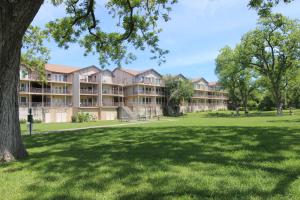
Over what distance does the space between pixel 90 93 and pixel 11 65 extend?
164 feet

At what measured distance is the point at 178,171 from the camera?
544 centimetres

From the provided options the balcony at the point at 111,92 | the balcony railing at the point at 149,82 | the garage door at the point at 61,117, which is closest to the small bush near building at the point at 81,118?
the garage door at the point at 61,117

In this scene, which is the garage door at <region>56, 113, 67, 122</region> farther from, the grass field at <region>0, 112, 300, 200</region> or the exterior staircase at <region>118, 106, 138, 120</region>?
the grass field at <region>0, 112, 300, 200</region>

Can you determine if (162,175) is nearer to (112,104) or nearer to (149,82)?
(112,104)

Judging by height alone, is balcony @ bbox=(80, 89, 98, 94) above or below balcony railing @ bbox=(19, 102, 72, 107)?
above

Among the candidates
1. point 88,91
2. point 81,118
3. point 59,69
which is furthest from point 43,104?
point 88,91

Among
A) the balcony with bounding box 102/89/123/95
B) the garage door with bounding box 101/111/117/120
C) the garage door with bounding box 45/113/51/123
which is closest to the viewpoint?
the garage door with bounding box 45/113/51/123

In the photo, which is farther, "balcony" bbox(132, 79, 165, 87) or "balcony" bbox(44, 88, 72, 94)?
"balcony" bbox(132, 79, 165, 87)

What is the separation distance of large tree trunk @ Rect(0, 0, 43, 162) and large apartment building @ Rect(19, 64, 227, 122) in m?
37.5

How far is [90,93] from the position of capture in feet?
184

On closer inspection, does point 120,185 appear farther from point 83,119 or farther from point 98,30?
point 83,119

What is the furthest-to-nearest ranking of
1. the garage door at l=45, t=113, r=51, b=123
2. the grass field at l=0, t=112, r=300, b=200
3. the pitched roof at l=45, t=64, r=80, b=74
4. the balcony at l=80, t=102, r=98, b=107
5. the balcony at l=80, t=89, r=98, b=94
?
the balcony at l=80, t=89, r=98, b=94, the balcony at l=80, t=102, r=98, b=107, the pitched roof at l=45, t=64, r=80, b=74, the garage door at l=45, t=113, r=51, b=123, the grass field at l=0, t=112, r=300, b=200

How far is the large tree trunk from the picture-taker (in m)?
6.30

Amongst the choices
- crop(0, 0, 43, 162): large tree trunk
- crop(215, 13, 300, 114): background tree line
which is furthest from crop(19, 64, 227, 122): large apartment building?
crop(0, 0, 43, 162): large tree trunk
